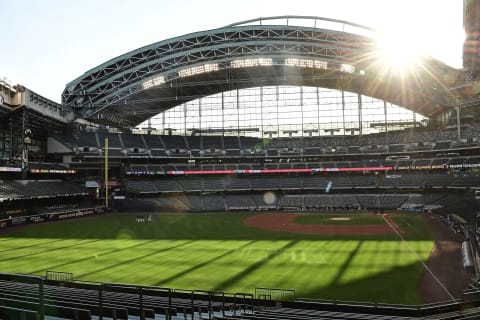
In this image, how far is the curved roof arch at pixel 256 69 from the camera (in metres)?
57.6

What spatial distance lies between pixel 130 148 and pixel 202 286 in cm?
5833

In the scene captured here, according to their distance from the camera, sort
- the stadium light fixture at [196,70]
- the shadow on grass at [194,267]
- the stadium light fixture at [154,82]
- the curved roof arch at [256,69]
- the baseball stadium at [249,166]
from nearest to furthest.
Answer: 1. the shadow on grass at [194,267]
2. the baseball stadium at [249,166]
3. the curved roof arch at [256,69]
4. the stadium light fixture at [154,82]
5. the stadium light fixture at [196,70]

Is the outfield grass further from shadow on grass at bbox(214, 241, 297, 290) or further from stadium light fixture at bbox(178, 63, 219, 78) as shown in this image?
→ stadium light fixture at bbox(178, 63, 219, 78)

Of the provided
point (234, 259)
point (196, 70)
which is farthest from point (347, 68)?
point (234, 259)

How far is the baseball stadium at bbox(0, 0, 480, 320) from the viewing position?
25609mm

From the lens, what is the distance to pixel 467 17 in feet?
48.0

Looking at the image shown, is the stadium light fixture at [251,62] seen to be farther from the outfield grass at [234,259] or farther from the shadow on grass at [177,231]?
the outfield grass at [234,259]

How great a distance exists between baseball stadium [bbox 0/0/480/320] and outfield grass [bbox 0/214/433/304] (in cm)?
20

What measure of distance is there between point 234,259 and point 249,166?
165ft

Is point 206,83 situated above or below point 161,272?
above

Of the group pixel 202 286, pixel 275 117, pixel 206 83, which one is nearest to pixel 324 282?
pixel 202 286

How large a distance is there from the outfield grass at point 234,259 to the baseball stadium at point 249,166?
0.20m

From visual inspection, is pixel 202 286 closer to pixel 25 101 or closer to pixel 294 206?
pixel 25 101

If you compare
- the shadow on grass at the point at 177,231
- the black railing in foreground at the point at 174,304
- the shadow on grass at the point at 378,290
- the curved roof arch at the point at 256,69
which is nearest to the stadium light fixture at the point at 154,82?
the curved roof arch at the point at 256,69
